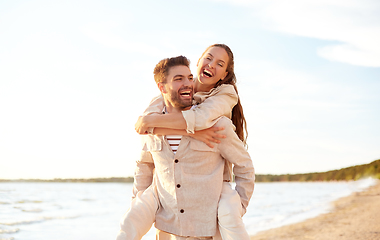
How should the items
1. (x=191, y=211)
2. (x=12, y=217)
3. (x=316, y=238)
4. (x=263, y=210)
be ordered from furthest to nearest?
1. (x=263, y=210)
2. (x=12, y=217)
3. (x=316, y=238)
4. (x=191, y=211)

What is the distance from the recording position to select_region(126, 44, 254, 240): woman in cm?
272

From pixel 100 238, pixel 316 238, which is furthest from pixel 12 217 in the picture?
pixel 316 238

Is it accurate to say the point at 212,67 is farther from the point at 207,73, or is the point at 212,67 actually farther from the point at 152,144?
the point at 152,144

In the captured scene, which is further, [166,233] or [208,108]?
[166,233]

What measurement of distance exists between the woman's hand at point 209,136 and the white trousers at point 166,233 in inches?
14.5

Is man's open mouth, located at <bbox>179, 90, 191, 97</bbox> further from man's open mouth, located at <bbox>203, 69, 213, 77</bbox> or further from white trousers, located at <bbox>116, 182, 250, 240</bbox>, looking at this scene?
white trousers, located at <bbox>116, 182, 250, 240</bbox>

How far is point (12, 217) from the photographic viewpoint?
36.1 ft

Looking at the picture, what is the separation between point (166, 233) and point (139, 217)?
302mm

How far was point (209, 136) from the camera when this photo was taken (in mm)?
2844

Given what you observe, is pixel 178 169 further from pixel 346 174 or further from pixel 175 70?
pixel 346 174

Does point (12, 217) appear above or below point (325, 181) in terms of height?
above

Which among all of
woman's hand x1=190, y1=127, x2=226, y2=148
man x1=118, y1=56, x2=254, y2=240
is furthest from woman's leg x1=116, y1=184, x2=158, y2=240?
woman's hand x1=190, y1=127, x2=226, y2=148

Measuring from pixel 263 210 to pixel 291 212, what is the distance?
106cm

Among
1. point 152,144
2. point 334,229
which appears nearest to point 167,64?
point 152,144
